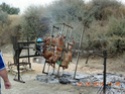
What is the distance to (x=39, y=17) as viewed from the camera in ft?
81.5

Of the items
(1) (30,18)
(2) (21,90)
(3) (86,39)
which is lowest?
(2) (21,90)

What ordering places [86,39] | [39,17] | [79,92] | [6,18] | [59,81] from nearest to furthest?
[79,92] < [59,81] < [86,39] < [39,17] < [6,18]

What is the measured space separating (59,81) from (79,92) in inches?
67.4

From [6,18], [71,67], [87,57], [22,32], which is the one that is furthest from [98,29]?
[6,18]

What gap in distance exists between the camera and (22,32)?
25797 millimetres

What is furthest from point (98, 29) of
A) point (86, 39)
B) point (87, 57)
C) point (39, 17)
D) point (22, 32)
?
point (22, 32)

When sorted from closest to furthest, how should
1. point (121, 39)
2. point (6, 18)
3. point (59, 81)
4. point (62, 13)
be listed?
point (59, 81)
point (121, 39)
point (62, 13)
point (6, 18)

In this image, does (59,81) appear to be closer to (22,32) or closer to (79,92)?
(79,92)

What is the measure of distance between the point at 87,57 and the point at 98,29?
88.9 inches

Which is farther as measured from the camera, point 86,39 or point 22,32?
point 22,32

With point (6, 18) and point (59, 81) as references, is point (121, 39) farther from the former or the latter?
point (6, 18)

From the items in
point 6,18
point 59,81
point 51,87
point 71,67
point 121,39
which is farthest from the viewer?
point 6,18

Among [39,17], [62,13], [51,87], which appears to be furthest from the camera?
[39,17]

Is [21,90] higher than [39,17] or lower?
lower
